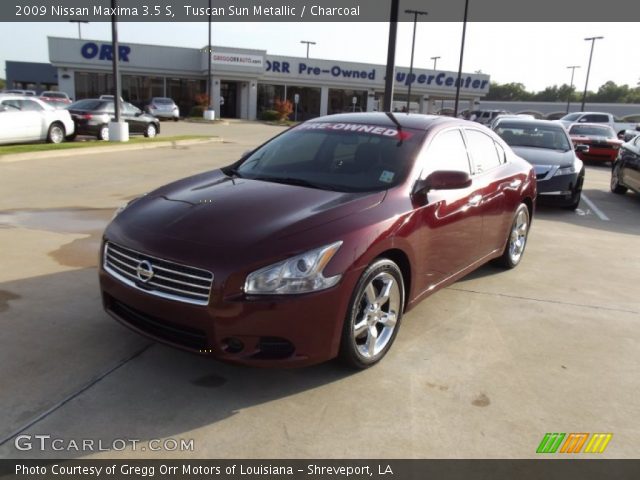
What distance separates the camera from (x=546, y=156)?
9.77 m

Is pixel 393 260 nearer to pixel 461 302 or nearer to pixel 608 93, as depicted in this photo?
pixel 461 302

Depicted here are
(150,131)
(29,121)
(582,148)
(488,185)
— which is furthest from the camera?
(150,131)

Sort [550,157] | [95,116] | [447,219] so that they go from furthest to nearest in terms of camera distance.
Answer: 1. [95,116]
2. [550,157]
3. [447,219]

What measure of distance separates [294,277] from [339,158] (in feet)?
5.36

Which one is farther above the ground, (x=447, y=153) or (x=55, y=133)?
(x=447, y=153)

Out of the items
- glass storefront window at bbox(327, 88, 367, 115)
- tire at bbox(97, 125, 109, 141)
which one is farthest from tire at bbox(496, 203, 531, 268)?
glass storefront window at bbox(327, 88, 367, 115)

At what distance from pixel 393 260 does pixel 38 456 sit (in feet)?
7.71

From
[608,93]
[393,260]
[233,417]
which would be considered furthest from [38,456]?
[608,93]

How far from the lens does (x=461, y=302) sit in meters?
4.97

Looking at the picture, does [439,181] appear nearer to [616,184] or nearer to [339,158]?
[339,158]

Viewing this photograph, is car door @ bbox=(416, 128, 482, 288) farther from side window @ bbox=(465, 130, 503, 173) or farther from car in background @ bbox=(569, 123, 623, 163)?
car in background @ bbox=(569, 123, 623, 163)

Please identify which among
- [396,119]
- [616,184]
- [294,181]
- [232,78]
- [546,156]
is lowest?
[616,184]

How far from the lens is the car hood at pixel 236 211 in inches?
127

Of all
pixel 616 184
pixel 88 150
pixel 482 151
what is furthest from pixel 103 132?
pixel 482 151
